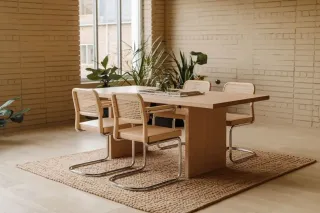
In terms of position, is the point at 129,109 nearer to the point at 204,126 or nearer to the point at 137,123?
the point at 137,123

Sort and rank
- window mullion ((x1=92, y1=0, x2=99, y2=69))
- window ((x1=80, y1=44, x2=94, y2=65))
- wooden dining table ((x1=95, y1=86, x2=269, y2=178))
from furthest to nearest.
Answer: window ((x1=80, y1=44, x2=94, y2=65)), window mullion ((x1=92, y1=0, x2=99, y2=69)), wooden dining table ((x1=95, y1=86, x2=269, y2=178))

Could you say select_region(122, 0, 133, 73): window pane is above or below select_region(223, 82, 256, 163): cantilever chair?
above

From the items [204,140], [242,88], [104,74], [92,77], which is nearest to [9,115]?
[92,77]

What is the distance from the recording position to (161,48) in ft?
30.5

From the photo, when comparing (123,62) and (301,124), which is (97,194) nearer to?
(301,124)

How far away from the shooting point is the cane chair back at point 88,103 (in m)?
4.61

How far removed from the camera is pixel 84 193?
13.7 feet

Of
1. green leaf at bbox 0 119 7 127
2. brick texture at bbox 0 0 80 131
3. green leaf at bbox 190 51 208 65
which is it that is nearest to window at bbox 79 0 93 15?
brick texture at bbox 0 0 80 131

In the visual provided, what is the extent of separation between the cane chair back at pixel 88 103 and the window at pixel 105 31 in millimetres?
3518

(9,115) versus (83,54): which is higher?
(83,54)

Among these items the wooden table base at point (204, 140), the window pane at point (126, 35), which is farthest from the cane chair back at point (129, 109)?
the window pane at point (126, 35)

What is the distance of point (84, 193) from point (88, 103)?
0.98m

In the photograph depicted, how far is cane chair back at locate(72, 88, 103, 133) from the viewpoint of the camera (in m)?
4.61

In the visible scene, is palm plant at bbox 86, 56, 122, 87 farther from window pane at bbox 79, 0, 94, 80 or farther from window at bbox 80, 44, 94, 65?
window at bbox 80, 44, 94, 65
